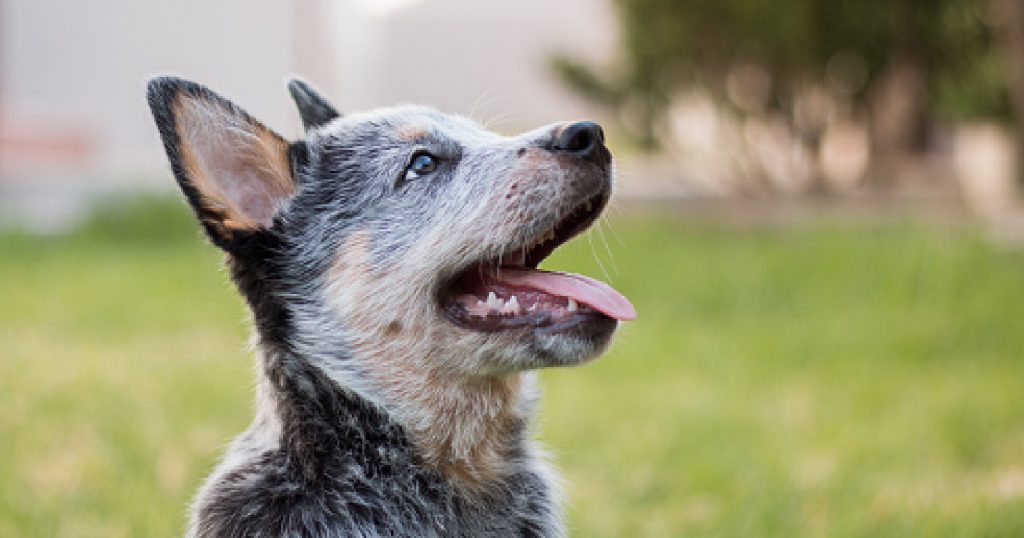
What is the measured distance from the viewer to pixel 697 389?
6598 millimetres

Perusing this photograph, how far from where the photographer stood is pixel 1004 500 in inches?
173

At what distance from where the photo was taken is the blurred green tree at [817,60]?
10906 millimetres

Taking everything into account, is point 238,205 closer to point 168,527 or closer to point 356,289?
point 356,289

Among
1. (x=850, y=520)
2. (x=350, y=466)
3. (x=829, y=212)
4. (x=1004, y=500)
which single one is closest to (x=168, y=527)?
(x=350, y=466)

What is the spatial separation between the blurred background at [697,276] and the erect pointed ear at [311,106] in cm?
53

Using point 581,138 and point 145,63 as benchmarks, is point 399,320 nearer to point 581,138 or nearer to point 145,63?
point 581,138

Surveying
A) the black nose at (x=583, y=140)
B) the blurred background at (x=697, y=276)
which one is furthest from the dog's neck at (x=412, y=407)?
the black nose at (x=583, y=140)

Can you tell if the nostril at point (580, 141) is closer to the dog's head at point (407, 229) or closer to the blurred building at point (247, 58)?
the dog's head at point (407, 229)

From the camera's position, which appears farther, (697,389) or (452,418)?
(697,389)

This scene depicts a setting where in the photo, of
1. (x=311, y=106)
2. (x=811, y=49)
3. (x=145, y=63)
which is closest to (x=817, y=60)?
(x=811, y=49)

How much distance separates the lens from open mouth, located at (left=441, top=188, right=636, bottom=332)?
119 inches

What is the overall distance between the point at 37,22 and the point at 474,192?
1663 cm

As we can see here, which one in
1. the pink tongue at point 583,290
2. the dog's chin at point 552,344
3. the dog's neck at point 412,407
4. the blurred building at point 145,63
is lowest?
the dog's neck at point 412,407

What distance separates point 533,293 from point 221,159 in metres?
0.91
